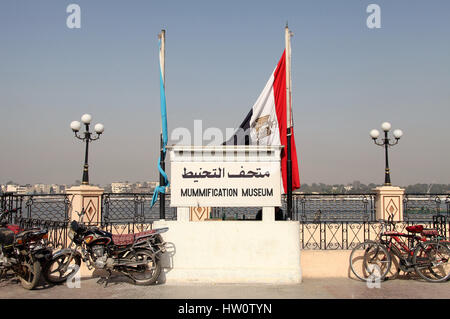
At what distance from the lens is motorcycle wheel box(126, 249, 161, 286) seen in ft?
24.7

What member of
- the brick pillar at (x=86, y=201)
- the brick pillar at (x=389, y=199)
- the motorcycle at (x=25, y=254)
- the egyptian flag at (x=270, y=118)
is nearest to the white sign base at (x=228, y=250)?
the egyptian flag at (x=270, y=118)

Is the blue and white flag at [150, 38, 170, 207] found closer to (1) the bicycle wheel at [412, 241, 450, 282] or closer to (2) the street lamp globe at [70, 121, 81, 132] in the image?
(1) the bicycle wheel at [412, 241, 450, 282]

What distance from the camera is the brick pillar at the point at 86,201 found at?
43.5 ft

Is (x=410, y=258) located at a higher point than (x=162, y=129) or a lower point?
lower

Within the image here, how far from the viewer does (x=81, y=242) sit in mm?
7711

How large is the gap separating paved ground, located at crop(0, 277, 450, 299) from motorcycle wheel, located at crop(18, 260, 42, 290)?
13 centimetres

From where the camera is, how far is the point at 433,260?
25.9 feet

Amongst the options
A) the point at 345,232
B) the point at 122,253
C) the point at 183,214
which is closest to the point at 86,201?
the point at 122,253

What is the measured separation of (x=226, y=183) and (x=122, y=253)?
90.0 inches

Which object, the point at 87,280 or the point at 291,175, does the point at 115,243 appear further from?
the point at 291,175

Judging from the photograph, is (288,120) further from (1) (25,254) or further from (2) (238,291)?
(1) (25,254)

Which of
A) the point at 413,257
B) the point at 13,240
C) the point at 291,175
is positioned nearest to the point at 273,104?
the point at 291,175

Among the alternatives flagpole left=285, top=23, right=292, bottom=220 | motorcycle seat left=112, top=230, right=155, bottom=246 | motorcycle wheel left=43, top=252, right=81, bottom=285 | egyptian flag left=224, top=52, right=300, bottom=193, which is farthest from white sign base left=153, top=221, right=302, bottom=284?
motorcycle wheel left=43, top=252, right=81, bottom=285

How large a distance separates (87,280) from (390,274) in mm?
5847
